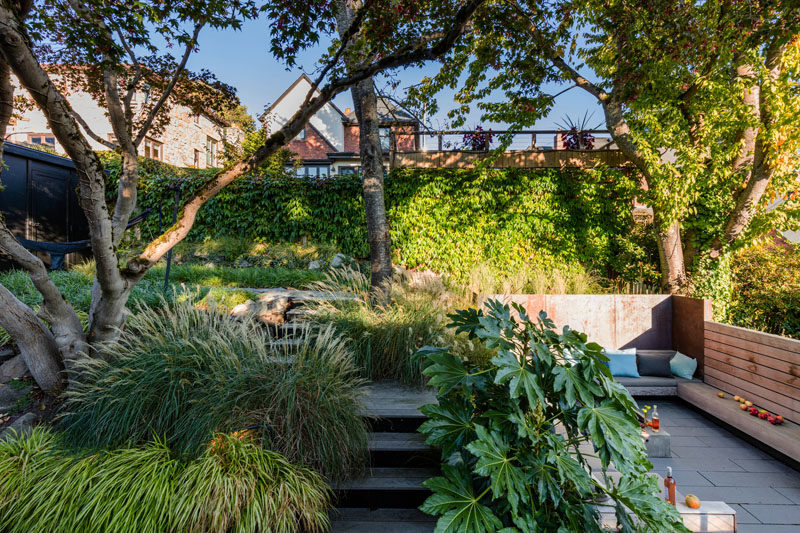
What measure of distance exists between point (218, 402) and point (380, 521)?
123 cm

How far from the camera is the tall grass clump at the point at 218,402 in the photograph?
2342mm

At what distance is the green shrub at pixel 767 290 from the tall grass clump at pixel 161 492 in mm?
6446

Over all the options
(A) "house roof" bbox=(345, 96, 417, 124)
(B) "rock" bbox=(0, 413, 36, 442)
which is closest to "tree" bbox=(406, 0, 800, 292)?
(A) "house roof" bbox=(345, 96, 417, 124)

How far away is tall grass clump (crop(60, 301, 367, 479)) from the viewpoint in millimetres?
2342

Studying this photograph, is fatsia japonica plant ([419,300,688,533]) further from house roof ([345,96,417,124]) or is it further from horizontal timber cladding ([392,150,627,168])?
horizontal timber cladding ([392,150,627,168])

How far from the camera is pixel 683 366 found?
4.76 metres

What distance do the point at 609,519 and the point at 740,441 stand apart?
102 inches

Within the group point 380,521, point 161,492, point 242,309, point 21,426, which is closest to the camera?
point 161,492

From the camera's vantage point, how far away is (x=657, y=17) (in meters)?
5.38

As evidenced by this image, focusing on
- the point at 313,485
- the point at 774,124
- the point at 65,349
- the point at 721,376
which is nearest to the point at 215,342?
the point at 65,349

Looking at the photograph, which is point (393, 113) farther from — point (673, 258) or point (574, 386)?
point (574, 386)

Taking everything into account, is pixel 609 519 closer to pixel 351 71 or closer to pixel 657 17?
pixel 351 71

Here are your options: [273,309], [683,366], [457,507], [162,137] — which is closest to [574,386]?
[457,507]

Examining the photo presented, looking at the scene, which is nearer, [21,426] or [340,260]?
[21,426]
